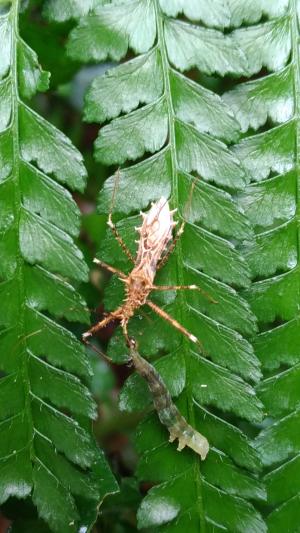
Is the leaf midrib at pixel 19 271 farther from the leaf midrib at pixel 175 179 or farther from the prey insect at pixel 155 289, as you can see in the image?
the leaf midrib at pixel 175 179

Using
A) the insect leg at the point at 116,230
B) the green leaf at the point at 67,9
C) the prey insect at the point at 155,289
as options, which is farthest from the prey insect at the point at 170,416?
the green leaf at the point at 67,9

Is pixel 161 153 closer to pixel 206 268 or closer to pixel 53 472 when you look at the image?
pixel 206 268

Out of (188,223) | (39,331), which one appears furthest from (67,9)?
(39,331)

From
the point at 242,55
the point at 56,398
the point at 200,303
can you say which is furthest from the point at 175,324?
the point at 242,55

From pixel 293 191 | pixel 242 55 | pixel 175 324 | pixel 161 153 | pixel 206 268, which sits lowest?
pixel 175 324

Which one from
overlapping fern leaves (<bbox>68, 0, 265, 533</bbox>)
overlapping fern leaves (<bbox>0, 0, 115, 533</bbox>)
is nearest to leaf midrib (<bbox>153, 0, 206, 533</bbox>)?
overlapping fern leaves (<bbox>68, 0, 265, 533</bbox>)
